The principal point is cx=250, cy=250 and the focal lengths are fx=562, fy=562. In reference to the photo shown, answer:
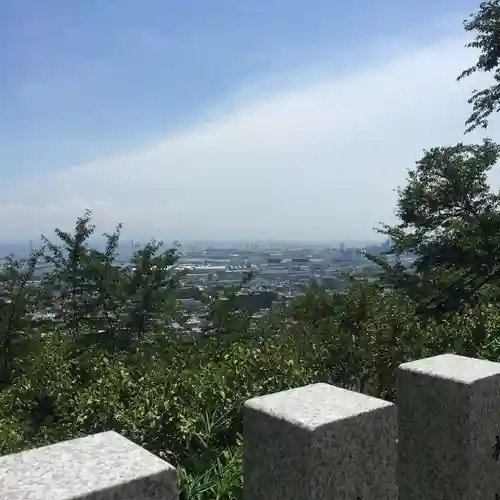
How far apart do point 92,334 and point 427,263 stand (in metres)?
8.77

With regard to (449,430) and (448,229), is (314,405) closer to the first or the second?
(449,430)

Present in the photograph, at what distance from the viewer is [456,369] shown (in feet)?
7.61

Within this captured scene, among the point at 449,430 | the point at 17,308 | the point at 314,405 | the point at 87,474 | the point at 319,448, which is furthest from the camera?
the point at 17,308

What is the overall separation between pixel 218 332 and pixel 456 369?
11.8 m

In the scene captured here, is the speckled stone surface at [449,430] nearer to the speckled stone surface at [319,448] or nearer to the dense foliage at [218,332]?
the speckled stone surface at [319,448]

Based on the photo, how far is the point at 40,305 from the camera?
15867 millimetres

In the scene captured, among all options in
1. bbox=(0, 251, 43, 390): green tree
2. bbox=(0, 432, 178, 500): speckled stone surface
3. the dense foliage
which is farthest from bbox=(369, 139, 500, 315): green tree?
bbox=(0, 432, 178, 500): speckled stone surface

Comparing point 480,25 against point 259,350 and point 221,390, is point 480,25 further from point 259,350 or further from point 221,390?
point 221,390

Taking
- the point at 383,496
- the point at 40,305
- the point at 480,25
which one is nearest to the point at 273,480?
the point at 383,496

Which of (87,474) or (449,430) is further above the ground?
(87,474)

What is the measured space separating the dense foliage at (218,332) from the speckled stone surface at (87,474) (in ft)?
Answer: 6.17

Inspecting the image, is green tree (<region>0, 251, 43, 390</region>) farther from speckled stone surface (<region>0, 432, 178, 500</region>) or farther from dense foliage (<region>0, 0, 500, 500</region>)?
speckled stone surface (<region>0, 432, 178, 500</region>)

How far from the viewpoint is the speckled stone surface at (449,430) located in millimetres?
2199

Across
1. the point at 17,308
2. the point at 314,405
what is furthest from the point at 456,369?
the point at 17,308
